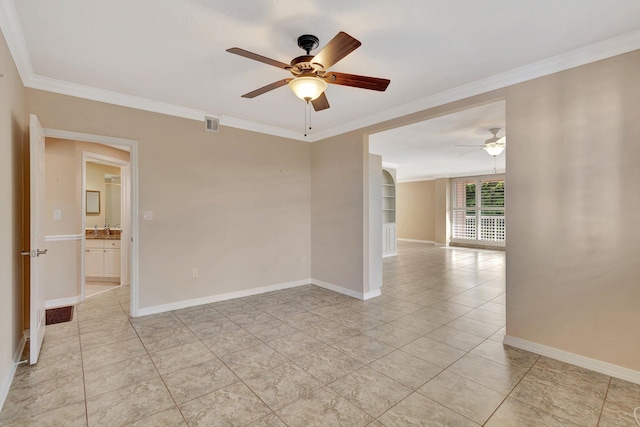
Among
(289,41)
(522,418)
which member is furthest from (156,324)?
(522,418)

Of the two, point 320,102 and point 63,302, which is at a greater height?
point 320,102

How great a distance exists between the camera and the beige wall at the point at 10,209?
2.04 m

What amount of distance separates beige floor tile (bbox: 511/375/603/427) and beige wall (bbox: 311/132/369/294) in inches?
92.7

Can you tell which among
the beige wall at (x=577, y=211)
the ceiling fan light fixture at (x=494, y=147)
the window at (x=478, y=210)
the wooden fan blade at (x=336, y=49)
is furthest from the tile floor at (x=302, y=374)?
the window at (x=478, y=210)

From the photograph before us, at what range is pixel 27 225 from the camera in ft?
9.53

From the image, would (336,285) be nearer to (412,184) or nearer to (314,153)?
(314,153)

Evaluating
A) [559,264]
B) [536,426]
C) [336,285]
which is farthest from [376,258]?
[536,426]

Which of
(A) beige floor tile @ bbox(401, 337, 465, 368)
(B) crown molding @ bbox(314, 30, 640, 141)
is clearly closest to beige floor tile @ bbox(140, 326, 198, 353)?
(A) beige floor tile @ bbox(401, 337, 465, 368)

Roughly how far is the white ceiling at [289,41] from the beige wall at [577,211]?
28 cm

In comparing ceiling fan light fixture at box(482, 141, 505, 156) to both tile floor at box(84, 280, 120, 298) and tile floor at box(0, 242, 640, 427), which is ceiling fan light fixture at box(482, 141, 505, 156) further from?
tile floor at box(84, 280, 120, 298)

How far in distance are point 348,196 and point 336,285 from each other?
1453mm

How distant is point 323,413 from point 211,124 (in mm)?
3683

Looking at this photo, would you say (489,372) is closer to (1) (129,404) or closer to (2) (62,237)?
(1) (129,404)

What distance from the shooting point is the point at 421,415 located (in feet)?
6.07
